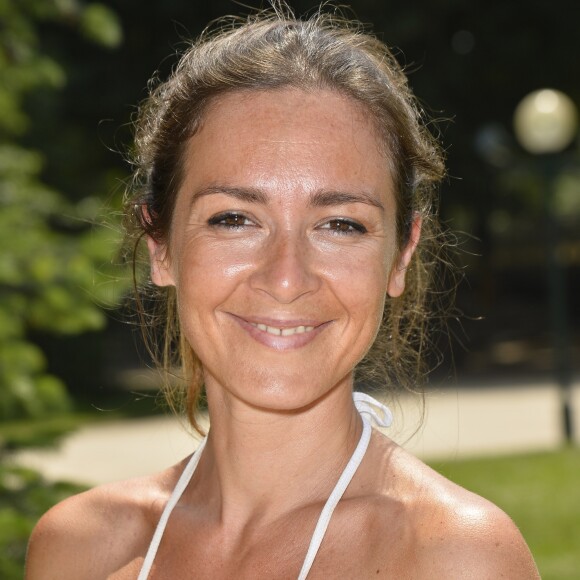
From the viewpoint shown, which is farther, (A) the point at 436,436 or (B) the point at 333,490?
(A) the point at 436,436

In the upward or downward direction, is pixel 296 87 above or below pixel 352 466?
above

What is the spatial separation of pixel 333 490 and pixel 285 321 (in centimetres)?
35

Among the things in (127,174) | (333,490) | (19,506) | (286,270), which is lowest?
(19,506)

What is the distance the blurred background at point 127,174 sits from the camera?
13.9 ft

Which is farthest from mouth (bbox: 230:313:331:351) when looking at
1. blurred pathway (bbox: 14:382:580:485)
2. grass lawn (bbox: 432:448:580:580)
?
blurred pathway (bbox: 14:382:580:485)

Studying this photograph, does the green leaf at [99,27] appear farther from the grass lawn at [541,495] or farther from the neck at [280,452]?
the grass lawn at [541,495]

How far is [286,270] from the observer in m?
2.06

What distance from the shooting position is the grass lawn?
7.81 m

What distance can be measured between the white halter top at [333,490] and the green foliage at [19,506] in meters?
1.28

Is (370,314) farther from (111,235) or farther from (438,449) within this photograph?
(438,449)

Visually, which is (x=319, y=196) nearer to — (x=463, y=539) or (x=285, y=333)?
(x=285, y=333)

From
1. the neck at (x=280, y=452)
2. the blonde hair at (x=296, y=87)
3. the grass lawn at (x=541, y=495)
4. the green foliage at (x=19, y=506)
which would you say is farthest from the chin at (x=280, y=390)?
the grass lawn at (x=541, y=495)

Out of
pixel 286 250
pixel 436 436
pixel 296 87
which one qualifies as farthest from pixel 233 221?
pixel 436 436

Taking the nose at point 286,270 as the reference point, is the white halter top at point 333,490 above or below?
below
